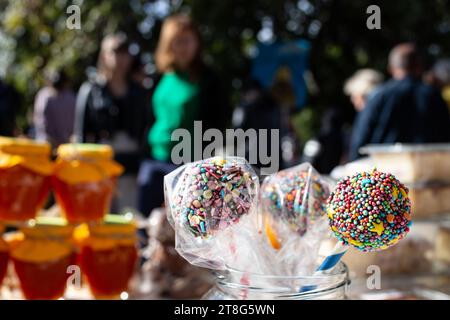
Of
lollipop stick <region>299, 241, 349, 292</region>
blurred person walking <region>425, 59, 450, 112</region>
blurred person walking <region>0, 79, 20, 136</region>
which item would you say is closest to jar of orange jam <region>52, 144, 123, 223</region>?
lollipop stick <region>299, 241, 349, 292</region>

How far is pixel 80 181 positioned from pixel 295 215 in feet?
2.36

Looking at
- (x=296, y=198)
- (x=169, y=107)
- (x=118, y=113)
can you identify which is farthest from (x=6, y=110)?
(x=296, y=198)

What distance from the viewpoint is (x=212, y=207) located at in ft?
2.58

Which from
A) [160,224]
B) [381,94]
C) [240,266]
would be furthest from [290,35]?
[240,266]

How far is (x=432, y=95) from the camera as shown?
233cm

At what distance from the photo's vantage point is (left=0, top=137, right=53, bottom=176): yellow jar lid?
1328mm

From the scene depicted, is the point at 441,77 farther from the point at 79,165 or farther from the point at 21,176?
the point at 21,176

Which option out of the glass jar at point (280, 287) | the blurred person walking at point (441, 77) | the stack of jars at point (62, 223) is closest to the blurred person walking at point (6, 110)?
the stack of jars at point (62, 223)

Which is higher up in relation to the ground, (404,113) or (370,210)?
(404,113)

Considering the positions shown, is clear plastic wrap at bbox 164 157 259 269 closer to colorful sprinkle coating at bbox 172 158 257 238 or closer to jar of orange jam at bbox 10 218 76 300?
colorful sprinkle coating at bbox 172 158 257 238

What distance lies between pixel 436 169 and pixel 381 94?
801 mm
